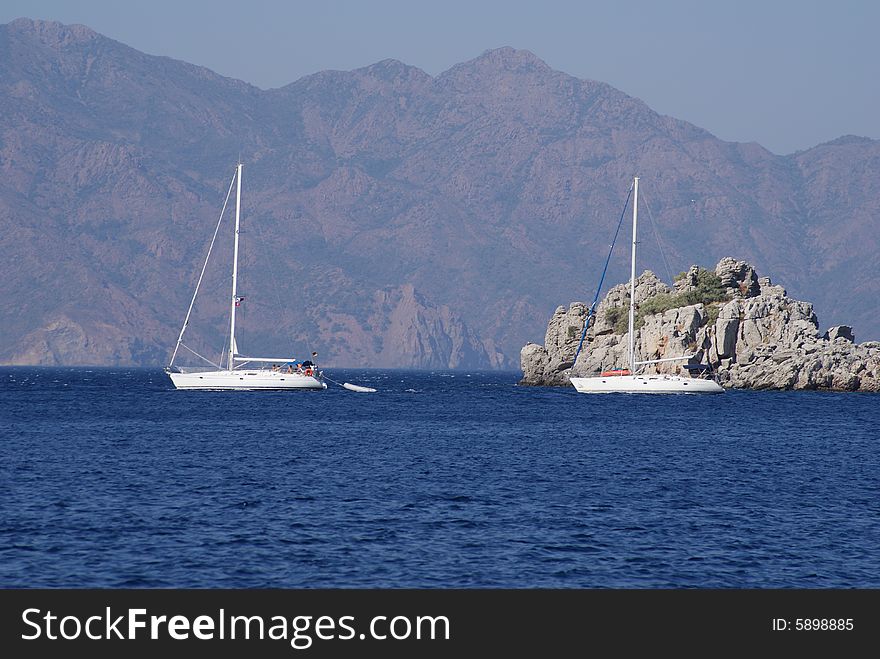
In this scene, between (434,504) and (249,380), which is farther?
(249,380)

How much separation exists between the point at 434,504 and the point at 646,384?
3656 inches

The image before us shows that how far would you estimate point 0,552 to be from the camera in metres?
35.7

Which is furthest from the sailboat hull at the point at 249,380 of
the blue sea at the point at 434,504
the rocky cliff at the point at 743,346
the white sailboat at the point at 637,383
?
the blue sea at the point at 434,504

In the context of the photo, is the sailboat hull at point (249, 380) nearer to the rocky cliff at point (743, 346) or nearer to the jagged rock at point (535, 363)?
the rocky cliff at point (743, 346)

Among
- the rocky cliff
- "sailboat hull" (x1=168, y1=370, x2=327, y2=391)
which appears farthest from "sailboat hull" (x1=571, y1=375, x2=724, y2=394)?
"sailboat hull" (x1=168, y1=370, x2=327, y2=391)

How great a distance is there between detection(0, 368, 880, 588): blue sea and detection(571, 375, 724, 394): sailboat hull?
44.7 m

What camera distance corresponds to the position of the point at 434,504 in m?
46.6

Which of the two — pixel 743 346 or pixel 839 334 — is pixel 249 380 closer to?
pixel 743 346

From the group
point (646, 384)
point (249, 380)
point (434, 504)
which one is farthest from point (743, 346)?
point (434, 504)

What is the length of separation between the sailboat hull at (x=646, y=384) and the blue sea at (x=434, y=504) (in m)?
44.7

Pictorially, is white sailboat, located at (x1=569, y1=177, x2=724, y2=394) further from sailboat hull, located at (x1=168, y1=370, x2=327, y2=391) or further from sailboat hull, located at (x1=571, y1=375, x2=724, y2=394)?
sailboat hull, located at (x1=168, y1=370, x2=327, y2=391)

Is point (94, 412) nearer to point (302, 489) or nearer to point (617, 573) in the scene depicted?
point (302, 489)
